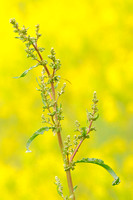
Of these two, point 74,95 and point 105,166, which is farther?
point 74,95

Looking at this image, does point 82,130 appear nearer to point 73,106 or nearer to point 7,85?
point 73,106

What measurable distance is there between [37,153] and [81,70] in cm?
56

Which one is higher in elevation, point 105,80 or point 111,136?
point 105,80

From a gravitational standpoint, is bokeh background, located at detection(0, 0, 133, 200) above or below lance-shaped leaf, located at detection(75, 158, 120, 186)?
above

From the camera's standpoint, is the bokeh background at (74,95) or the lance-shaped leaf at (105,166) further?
the bokeh background at (74,95)

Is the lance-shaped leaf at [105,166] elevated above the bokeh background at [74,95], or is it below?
below

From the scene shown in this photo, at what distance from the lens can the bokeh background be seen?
1.72 meters

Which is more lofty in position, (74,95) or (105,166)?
(74,95)

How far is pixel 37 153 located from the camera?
1.81 meters

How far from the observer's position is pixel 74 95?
204cm

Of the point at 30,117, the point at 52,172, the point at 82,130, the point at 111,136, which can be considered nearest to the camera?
the point at 82,130

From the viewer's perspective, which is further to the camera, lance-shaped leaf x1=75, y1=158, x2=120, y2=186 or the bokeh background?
the bokeh background

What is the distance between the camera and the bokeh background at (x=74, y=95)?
5.65 ft

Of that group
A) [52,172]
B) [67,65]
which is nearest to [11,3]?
[67,65]
